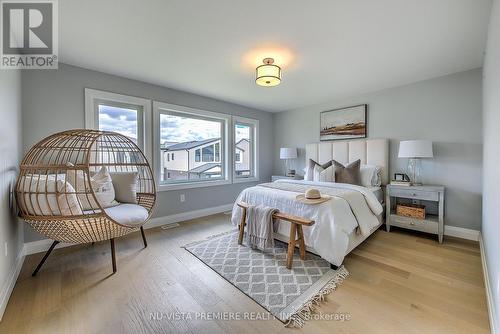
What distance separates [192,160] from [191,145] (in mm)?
284

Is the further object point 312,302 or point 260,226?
point 260,226

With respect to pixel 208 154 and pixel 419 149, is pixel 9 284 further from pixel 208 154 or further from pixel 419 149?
pixel 419 149

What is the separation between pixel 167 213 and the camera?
139 inches

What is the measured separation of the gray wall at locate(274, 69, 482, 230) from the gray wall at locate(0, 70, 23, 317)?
4.54 meters

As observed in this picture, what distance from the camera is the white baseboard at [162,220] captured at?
7.89ft

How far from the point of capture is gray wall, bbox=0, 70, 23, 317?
1.63m

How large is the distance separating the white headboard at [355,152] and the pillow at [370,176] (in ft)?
0.49

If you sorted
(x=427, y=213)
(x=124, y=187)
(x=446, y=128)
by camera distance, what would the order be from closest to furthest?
(x=124, y=187) → (x=446, y=128) → (x=427, y=213)

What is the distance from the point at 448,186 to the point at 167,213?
423cm

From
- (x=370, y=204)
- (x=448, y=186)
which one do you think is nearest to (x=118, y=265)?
(x=370, y=204)

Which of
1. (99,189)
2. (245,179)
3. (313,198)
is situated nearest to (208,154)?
(245,179)

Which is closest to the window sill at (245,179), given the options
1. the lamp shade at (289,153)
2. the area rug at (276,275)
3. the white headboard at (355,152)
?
the lamp shade at (289,153)

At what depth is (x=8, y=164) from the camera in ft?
6.01

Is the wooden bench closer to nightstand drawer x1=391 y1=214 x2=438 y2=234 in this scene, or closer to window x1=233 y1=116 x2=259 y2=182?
nightstand drawer x1=391 y1=214 x2=438 y2=234
